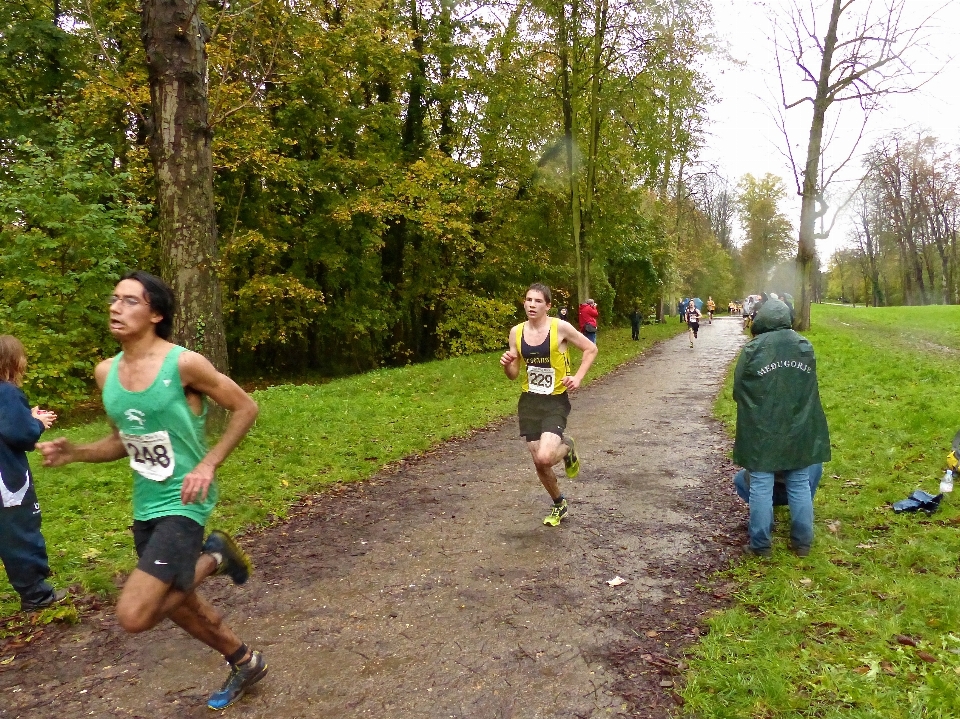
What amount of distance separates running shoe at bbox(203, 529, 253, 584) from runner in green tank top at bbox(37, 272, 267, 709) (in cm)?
8

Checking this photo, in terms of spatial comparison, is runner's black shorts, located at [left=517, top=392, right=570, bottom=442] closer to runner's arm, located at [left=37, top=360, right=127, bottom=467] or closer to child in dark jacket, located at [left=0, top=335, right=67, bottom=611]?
runner's arm, located at [left=37, top=360, right=127, bottom=467]

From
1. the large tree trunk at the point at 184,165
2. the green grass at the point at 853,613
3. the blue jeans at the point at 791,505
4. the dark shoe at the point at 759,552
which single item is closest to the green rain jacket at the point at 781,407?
the blue jeans at the point at 791,505

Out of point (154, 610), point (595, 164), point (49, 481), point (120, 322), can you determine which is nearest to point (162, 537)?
point (154, 610)

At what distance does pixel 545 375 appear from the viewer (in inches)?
212

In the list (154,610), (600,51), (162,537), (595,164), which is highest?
(600,51)

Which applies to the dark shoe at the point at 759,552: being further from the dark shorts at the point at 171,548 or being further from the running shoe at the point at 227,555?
the dark shorts at the point at 171,548

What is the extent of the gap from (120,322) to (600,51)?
2166 centimetres

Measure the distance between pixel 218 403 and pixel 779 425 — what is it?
147 inches

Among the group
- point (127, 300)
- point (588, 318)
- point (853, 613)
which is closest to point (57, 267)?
point (127, 300)

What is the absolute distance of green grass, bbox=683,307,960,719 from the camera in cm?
Result: 304

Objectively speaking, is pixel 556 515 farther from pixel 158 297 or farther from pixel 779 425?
pixel 158 297

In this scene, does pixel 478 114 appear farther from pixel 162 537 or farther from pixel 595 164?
pixel 162 537

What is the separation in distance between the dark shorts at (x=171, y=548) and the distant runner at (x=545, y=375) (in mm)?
2906

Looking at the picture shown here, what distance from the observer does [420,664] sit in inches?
137
